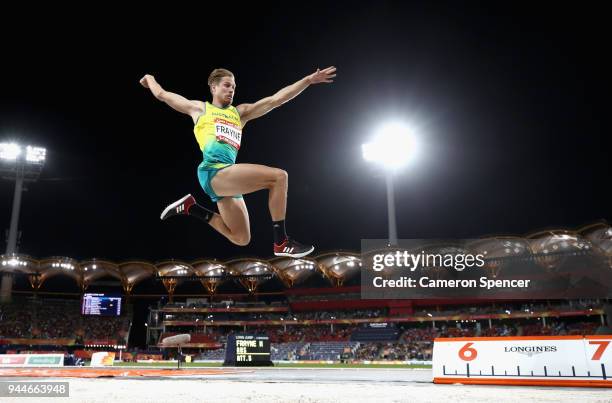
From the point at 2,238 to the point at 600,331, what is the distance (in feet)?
231

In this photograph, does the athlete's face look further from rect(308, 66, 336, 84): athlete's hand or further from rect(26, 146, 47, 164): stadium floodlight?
rect(26, 146, 47, 164): stadium floodlight

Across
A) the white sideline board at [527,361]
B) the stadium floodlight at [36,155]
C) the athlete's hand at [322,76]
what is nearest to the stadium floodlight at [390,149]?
the white sideline board at [527,361]

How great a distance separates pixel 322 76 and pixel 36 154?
190 feet

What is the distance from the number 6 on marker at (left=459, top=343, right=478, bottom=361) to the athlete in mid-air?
27.7ft

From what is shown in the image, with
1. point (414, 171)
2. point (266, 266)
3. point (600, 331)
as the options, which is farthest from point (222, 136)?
point (266, 266)

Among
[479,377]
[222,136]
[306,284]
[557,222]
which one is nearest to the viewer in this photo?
[222,136]

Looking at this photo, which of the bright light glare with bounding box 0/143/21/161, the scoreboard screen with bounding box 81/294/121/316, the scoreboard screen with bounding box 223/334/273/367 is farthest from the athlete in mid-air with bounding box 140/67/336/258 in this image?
the scoreboard screen with bounding box 81/294/121/316

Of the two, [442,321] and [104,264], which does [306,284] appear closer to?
[442,321]

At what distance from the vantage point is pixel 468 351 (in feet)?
40.7

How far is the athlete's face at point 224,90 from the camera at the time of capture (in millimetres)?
6172

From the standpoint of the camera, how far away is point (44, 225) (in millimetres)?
65750

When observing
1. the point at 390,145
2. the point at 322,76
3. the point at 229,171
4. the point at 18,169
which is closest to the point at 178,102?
the point at 229,171

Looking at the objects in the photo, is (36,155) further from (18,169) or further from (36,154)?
(18,169)

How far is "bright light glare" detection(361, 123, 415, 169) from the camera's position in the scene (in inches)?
1786
